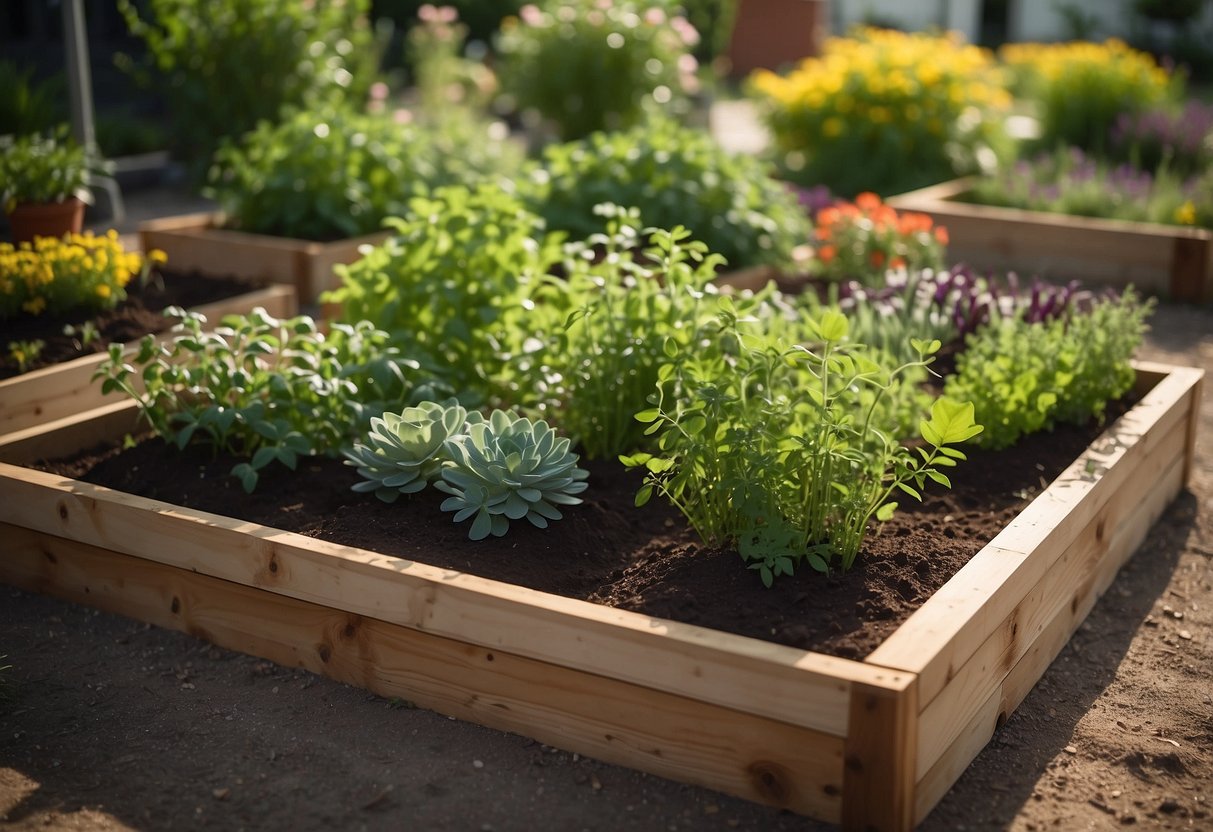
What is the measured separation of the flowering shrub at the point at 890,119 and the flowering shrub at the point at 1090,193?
58cm

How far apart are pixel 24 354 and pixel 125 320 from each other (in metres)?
0.51

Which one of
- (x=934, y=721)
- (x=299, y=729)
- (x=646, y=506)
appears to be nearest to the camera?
(x=934, y=721)

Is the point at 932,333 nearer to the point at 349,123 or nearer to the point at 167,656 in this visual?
the point at 167,656

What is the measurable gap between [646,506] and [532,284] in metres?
0.90

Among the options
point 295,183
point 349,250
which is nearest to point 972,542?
point 349,250

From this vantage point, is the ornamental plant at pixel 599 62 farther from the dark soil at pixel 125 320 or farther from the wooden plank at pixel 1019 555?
the wooden plank at pixel 1019 555

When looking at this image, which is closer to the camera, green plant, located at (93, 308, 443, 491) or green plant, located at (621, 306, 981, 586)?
green plant, located at (621, 306, 981, 586)

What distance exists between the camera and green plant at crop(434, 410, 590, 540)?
3178 mm

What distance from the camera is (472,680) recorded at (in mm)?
2967

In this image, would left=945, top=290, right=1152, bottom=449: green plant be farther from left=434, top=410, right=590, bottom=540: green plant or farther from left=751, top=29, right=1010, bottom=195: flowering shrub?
left=751, top=29, right=1010, bottom=195: flowering shrub

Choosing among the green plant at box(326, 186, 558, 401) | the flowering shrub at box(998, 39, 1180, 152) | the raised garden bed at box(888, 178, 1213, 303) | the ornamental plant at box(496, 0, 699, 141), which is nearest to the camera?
the green plant at box(326, 186, 558, 401)

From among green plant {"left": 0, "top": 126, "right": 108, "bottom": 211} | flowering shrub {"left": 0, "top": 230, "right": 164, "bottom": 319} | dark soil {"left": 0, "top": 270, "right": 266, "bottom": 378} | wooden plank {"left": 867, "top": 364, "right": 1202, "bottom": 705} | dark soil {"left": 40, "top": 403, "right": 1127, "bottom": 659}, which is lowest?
dark soil {"left": 40, "top": 403, "right": 1127, "bottom": 659}

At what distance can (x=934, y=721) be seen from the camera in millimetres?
2619

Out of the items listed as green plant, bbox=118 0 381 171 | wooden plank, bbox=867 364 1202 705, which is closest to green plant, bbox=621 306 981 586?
wooden plank, bbox=867 364 1202 705
